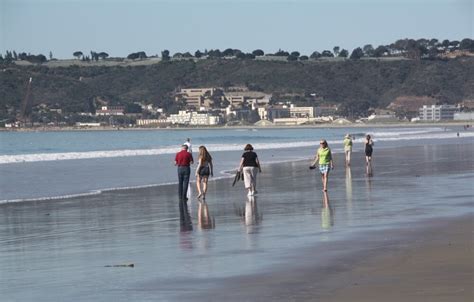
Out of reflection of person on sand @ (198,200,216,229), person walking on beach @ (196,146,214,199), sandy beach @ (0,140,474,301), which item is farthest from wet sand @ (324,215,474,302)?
person walking on beach @ (196,146,214,199)

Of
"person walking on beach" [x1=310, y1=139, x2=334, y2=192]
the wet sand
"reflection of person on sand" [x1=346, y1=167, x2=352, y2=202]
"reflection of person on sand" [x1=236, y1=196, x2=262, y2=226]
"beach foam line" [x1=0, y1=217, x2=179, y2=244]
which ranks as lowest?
"reflection of person on sand" [x1=346, y1=167, x2=352, y2=202]

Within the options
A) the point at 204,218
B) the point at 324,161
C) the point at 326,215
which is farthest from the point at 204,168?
the point at 326,215

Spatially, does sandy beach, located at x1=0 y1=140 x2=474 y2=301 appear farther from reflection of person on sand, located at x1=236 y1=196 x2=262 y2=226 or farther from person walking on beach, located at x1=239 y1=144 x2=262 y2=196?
person walking on beach, located at x1=239 y1=144 x2=262 y2=196

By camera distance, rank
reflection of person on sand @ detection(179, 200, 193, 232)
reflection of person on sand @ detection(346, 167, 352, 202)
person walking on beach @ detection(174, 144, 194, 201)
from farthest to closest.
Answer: person walking on beach @ detection(174, 144, 194, 201), reflection of person on sand @ detection(346, 167, 352, 202), reflection of person on sand @ detection(179, 200, 193, 232)

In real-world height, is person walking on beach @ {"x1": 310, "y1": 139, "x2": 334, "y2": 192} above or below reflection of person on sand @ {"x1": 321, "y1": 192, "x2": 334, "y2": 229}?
above

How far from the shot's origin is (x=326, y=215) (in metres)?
18.4

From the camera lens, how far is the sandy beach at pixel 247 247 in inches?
422

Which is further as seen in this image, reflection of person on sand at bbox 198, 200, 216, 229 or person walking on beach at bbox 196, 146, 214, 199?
person walking on beach at bbox 196, 146, 214, 199

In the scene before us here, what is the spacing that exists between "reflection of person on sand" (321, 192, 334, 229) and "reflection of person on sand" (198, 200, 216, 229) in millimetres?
1793

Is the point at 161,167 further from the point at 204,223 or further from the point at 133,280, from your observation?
the point at 133,280

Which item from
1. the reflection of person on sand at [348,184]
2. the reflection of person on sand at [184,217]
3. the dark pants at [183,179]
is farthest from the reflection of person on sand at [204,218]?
the reflection of person on sand at [348,184]

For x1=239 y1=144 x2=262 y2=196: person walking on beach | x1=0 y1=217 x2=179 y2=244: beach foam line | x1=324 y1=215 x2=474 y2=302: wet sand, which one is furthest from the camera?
x1=239 y1=144 x2=262 y2=196: person walking on beach

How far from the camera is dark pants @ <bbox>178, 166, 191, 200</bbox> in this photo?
22.8 metres

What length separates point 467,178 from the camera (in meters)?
27.7
